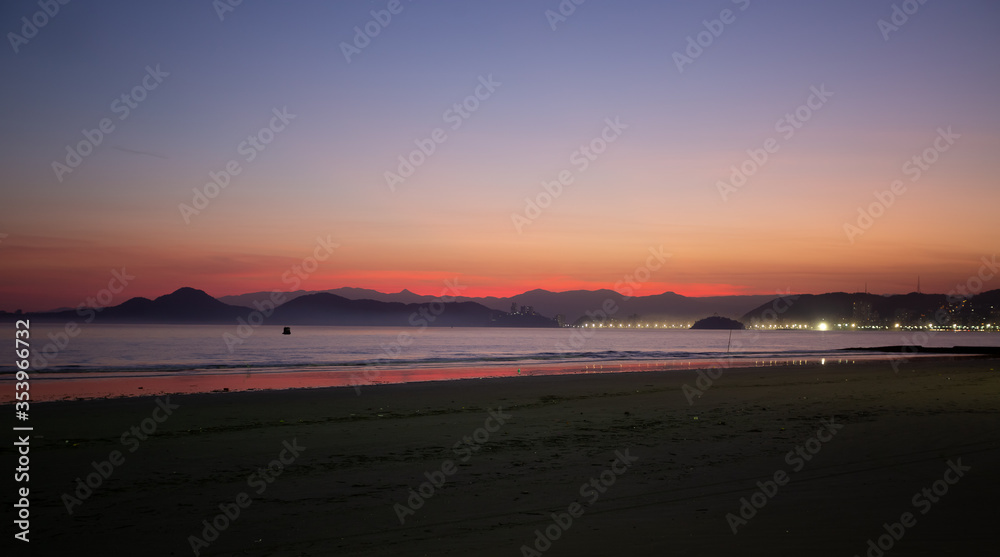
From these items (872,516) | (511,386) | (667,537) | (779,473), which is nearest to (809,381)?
(511,386)

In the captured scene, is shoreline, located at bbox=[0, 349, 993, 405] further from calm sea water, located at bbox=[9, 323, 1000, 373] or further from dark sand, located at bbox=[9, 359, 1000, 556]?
dark sand, located at bbox=[9, 359, 1000, 556]

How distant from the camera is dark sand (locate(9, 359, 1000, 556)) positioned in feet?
20.5

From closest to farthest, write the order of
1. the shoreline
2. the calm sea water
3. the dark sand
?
the dark sand
the shoreline
the calm sea water

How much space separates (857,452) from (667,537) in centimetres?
589

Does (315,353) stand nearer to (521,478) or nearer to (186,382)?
(186,382)

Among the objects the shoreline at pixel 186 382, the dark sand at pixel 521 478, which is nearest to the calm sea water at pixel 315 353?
the shoreline at pixel 186 382

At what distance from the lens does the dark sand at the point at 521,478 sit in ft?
20.5

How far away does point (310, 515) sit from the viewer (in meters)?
7.00

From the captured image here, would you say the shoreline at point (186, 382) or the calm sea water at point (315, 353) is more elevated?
the calm sea water at point (315, 353)

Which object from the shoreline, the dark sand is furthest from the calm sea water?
Result: the dark sand

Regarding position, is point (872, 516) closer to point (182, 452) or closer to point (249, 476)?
point (249, 476)

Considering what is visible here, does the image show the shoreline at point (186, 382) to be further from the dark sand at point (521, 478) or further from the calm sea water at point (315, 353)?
the dark sand at point (521, 478)

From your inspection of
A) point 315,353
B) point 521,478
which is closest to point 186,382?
point 521,478

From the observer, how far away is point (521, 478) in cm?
873
